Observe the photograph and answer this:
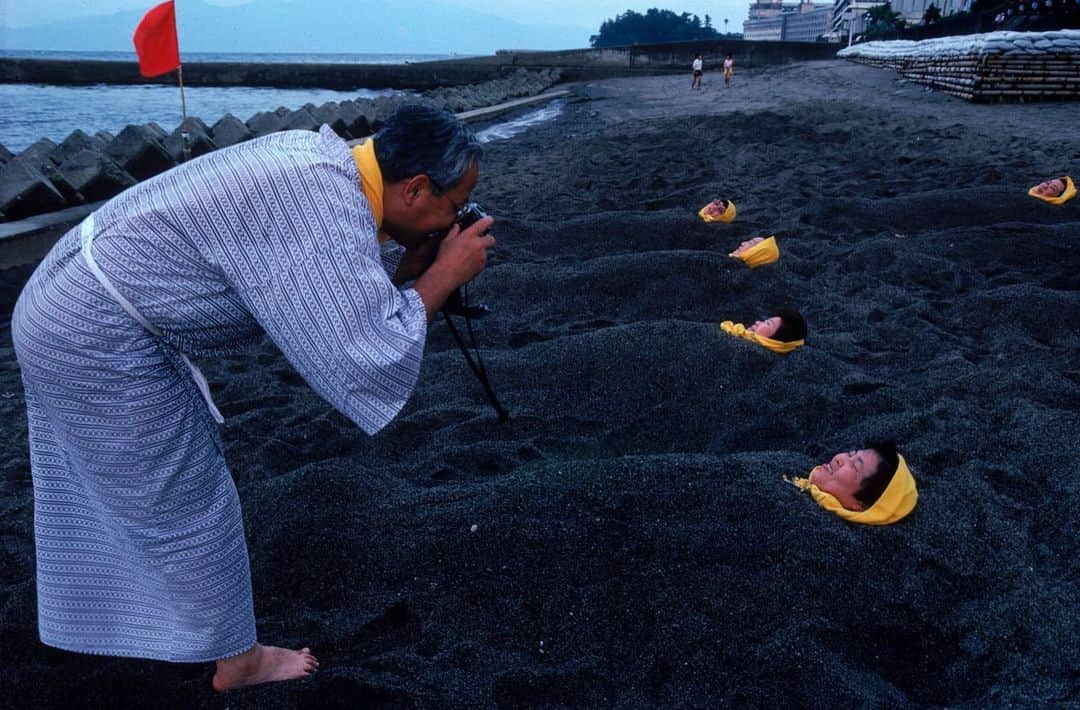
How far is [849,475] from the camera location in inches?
96.3

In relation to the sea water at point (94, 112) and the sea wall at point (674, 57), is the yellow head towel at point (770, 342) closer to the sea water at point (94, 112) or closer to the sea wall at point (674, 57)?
the sea water at point (94, 112)

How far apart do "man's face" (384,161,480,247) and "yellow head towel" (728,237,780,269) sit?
3562 millimetres

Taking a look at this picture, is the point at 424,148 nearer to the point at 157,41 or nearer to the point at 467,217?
the point at 467,217

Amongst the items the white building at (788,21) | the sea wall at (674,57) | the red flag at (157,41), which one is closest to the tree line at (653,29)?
the white building at (788,21)

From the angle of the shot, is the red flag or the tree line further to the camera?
the tree line

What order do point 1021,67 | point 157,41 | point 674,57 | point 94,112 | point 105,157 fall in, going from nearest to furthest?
point 157,41 < point 105,157 < point 1021,67 < point 94,112 < point 674,57

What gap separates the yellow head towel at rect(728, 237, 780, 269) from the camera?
485 centimetres

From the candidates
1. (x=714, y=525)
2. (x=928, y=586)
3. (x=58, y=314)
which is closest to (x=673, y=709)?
(x=714, y=525)

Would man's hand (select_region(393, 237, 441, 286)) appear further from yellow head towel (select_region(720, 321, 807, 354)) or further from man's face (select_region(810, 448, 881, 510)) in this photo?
yellow head towel (select_region(720, 321, 807, 354))

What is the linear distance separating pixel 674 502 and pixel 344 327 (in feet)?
4.61

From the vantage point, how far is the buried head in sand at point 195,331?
1.42 meters

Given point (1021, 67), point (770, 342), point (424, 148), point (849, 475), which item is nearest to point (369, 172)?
point (424, 148)

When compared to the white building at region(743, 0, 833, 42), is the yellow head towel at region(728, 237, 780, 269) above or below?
below

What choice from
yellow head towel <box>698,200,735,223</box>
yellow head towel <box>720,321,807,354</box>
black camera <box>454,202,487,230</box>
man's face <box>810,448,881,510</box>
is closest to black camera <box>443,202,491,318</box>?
black camera <box>454,202,487,230</box>
